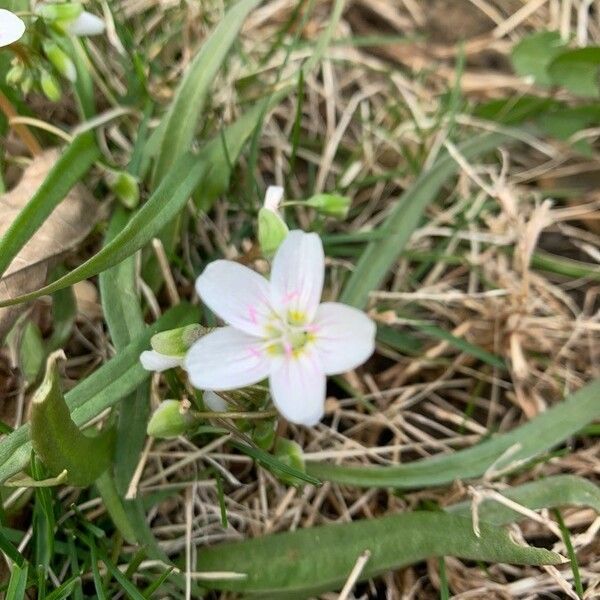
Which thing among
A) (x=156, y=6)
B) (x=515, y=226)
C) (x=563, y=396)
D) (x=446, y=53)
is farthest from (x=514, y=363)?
(x=156, y=6)

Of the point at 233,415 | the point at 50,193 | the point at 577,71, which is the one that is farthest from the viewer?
the point at 577,71

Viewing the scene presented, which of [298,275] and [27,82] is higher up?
[27,82]

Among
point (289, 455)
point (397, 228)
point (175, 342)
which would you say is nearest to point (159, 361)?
point (175, 342)

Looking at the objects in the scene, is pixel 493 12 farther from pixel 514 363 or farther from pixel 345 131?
pixel 514 363

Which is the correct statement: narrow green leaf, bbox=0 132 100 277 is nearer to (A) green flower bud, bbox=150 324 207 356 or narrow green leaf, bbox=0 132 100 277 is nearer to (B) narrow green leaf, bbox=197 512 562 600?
(A) green flower bud, bbox=150 324 207 356

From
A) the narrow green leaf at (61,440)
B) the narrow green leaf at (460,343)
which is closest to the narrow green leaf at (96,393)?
the narrow green leaf at (61,440)

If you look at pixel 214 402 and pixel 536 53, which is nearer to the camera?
pixel 214 402

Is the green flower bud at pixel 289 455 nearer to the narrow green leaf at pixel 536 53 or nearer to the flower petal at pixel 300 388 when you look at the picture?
the flower petal at pixel 300 388

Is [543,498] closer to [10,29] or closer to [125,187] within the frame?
[125,187]
